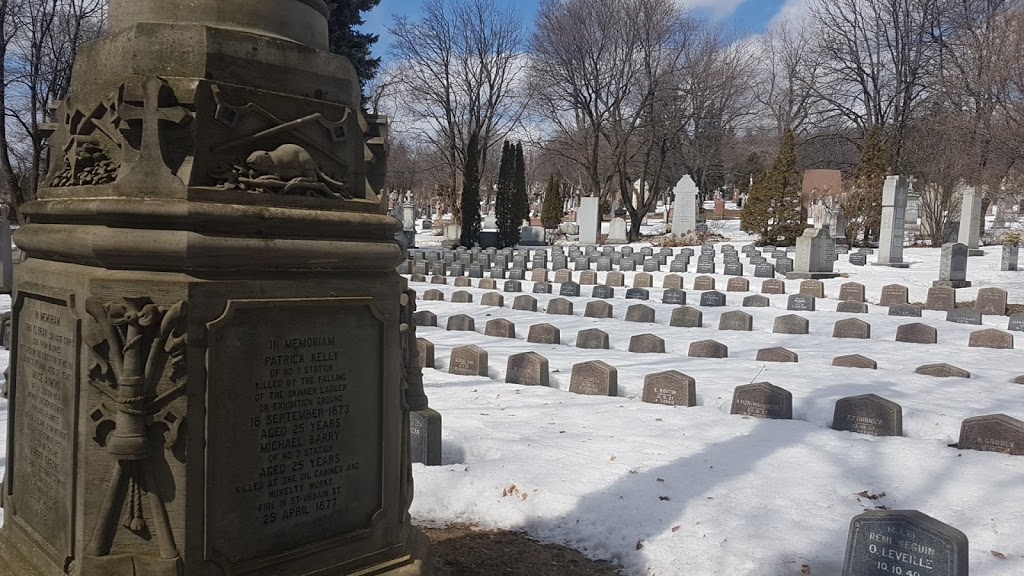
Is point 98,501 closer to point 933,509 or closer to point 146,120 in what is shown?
point 146,120

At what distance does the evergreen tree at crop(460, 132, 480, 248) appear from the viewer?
37.9 metres

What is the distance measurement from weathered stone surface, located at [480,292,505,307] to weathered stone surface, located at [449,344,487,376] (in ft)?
21.0

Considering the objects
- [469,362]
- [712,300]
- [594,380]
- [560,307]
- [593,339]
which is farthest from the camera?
[712,300]

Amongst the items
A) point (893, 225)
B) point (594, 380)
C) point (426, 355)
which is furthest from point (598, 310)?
point (893, 225)

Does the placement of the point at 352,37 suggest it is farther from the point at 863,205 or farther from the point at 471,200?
the point at 863,205

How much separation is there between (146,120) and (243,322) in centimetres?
82

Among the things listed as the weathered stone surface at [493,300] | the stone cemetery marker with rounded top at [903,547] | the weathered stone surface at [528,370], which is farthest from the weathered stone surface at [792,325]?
the stone cemetery marker with rounded top at [903,547]

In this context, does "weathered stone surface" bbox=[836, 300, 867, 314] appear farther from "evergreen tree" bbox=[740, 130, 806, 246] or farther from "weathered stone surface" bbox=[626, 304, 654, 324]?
"evergreen tree" bbox=[740, 130, 806, 246]

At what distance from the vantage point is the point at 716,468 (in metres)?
5.84

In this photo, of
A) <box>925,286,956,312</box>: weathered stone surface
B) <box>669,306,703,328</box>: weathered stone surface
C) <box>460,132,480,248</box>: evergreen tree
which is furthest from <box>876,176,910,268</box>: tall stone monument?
<box>460,132,480,248</box>: evergreen tree

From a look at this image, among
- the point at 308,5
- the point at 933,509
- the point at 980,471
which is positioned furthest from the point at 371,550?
the point at 980,471

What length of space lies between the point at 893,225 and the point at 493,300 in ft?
48.3

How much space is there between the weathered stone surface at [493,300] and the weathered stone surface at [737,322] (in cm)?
512

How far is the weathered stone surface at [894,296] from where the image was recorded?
1672 cm
